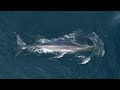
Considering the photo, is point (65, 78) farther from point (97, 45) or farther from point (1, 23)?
point (1, 23)

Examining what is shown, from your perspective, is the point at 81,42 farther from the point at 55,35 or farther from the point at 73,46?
the point at 55,35

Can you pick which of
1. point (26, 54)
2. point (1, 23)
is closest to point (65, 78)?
point (26, 54)

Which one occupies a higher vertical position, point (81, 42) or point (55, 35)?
point (55, 35)

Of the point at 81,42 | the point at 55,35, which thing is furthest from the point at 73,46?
the point at 55,35
